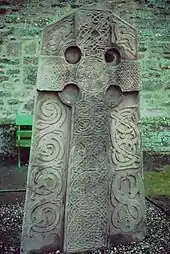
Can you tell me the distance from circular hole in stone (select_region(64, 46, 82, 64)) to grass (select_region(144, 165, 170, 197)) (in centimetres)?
257

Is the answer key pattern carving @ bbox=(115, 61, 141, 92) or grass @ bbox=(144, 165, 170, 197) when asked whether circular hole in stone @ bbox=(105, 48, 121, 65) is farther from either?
grass @ bbox=(144, 165, 170, 197)

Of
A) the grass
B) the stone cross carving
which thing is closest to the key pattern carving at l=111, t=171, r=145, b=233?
the stone cross carving

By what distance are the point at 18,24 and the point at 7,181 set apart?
9.53 feet

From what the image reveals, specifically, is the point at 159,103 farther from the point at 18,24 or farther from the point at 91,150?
the point at 91,150

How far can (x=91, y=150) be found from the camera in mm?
3875

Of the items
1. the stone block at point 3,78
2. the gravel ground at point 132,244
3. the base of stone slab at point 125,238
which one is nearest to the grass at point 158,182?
the gravel ground at point 132,244

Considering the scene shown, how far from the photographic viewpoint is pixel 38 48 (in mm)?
8484

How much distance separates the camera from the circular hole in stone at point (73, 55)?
12.6 ft

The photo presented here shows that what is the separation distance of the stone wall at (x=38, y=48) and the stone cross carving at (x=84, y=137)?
4.61m

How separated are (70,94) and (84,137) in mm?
354

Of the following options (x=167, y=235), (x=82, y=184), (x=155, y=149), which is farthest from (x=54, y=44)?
(x=155, y=149)

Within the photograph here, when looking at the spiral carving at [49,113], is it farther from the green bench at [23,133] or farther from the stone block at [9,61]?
the stone block at [9,61]

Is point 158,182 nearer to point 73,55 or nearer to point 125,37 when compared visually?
point 125,37

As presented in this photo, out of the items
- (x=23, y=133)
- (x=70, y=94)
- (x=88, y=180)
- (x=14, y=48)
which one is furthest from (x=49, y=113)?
(x=14, y=48)
